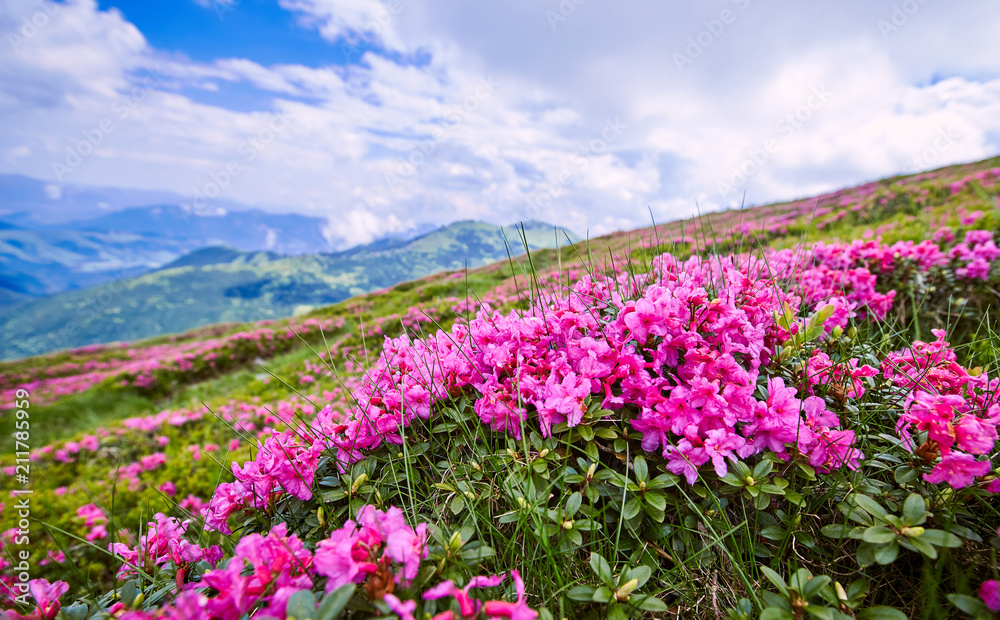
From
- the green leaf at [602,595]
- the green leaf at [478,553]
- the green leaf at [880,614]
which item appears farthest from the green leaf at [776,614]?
the green leaf at [478,553]

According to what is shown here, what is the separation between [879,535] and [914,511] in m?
0.14

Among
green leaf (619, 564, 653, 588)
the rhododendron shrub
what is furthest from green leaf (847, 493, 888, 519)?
green leaf (619, 564, 653, 588)

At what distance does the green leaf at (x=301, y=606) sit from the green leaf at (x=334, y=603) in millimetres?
32

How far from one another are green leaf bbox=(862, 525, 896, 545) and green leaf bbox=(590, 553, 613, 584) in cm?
78

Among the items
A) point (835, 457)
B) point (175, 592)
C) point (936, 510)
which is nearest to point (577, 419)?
point (835, 457)

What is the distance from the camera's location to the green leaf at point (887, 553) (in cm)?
116

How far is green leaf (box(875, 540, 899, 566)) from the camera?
116 cm

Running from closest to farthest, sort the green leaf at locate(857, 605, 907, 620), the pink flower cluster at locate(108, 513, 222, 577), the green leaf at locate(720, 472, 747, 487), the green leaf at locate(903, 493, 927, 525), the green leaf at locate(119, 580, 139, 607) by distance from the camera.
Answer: the green leaf at locate(857, 605, 907, 620) → the green leaf at locate(903, 493, 927, 525) → the green leaf at locate(119, 580, 139, 607) → the green leaf at locate(720, 472, 747, 487) → the pink flower cluster at locate(108, 513, 222, 577)

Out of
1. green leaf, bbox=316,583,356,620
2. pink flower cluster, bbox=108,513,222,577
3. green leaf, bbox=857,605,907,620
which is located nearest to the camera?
green leaf, bbox=316,583,356,620

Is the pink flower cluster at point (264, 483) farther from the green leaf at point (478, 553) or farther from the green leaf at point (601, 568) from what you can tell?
the green leaf at point (601, 568)

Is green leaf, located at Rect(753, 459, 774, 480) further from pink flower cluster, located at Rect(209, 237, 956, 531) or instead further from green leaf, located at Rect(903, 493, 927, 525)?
green leaf, located at Rect(903, 493, 927, 525)

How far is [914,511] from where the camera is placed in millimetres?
1234

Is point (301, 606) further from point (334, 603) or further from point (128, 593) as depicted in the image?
point (128, 593)

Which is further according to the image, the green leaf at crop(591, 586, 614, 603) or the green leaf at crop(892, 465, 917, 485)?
the green leaf at crop(892, 465, 917, 485)
